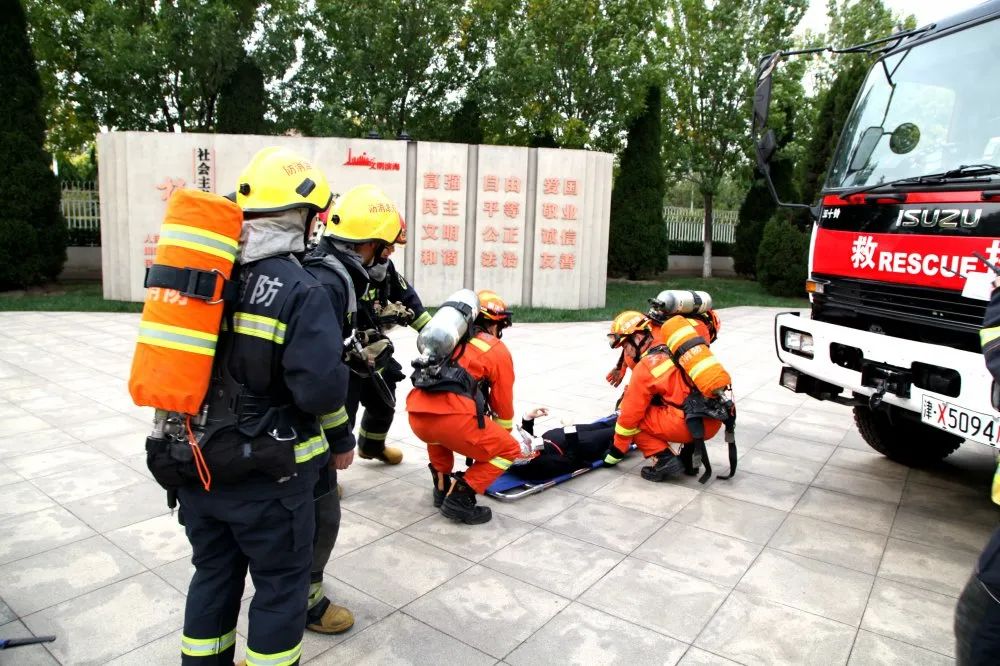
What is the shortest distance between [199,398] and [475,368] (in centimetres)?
213

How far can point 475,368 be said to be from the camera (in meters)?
4.08

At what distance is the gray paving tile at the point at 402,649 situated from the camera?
274cm

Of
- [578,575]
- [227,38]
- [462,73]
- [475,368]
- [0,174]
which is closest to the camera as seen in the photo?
[578,575]

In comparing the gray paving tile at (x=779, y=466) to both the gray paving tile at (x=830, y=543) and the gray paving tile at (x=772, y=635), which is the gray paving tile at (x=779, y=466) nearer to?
the gray paving tile at (x=830, y=543)

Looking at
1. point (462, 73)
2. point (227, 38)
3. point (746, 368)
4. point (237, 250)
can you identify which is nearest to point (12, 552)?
point (237, 250)

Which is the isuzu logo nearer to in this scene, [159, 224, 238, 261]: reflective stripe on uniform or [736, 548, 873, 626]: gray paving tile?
[736, 548, 873, 626]: gray paving tile

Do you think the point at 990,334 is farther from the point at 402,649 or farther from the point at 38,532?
the point at 38,532

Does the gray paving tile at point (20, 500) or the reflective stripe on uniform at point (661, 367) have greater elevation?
the reflective stripe on uniform at point (661, 367)

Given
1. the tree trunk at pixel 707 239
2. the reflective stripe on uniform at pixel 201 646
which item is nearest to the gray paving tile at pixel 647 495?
the reflective stripe on uniform at pixel 201 646

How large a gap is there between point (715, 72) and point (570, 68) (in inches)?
175

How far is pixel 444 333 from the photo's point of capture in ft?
12.1

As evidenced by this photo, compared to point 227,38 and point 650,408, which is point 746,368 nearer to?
point 650,408

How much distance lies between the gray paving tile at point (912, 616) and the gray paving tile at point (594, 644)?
3.12 feet

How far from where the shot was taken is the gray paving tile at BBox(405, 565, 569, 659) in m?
2.91
